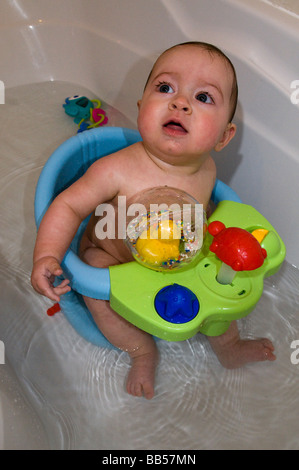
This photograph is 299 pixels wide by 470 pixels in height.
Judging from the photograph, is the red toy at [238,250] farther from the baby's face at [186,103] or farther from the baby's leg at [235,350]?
the baby's leg at [235,350]

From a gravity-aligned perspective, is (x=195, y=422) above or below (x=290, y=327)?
below

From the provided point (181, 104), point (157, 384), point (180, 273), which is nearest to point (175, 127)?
point (181, 104)

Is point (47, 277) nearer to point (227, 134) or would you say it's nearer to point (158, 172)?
point (158, 172)

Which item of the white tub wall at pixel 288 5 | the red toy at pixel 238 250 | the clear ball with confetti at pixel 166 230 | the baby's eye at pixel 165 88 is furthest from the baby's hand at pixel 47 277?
the white tub wall at pixel 288 5

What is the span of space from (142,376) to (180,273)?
0.87 feet

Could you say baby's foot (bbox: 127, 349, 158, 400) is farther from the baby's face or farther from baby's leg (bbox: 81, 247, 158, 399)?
the baby's face

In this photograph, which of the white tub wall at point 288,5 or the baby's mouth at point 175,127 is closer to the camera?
the baby's mouth at point 175,127

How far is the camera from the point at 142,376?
0.95 meters

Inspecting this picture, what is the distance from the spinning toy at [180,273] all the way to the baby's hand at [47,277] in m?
0.04

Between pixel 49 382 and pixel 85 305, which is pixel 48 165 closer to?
pixel 85 305

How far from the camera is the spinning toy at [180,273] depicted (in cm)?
76

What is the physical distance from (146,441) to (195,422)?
112 millimetres

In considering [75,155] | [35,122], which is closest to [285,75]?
[75,155]

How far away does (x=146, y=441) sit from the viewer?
0.91 m
